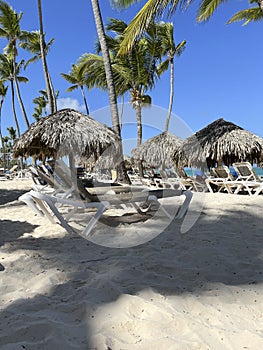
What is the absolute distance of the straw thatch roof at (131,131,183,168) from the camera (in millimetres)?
13766

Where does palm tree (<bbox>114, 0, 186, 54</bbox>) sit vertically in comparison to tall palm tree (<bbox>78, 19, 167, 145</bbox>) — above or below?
below

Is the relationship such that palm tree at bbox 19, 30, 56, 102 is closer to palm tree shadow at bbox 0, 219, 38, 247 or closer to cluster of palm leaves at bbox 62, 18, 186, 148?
cluster of palm leaves at bbox 62, 18, 186, 148

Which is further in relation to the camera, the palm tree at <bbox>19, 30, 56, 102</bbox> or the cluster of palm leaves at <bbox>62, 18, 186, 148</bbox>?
the palm tree at <bbox>19, 30, 56, 102</bbox>

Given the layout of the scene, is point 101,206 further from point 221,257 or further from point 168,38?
point 168,38

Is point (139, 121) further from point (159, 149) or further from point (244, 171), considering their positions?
point (244, 171)

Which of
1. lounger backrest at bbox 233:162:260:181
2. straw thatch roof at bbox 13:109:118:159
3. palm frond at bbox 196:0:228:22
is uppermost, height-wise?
palm frond at bbox 196:0:228:22

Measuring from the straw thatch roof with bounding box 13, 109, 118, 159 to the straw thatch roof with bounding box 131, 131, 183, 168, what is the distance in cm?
784

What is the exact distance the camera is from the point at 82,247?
3191 millimetres

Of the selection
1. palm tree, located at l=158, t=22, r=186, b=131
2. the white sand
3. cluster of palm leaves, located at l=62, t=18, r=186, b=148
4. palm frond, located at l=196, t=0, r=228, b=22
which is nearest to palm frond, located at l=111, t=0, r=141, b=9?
palm frond, located at l=196, t=0, r=228, b=22

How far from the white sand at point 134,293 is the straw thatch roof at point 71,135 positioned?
2611 mm

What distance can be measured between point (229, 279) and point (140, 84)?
17370 millimetres

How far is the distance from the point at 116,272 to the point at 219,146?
839cm

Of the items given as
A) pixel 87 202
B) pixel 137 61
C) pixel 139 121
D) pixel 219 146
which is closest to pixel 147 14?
pixel 219 146

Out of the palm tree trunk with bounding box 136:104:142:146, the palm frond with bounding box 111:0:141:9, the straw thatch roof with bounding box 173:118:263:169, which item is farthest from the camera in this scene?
the palm tree trunk with bounding box 136:104:142:146
